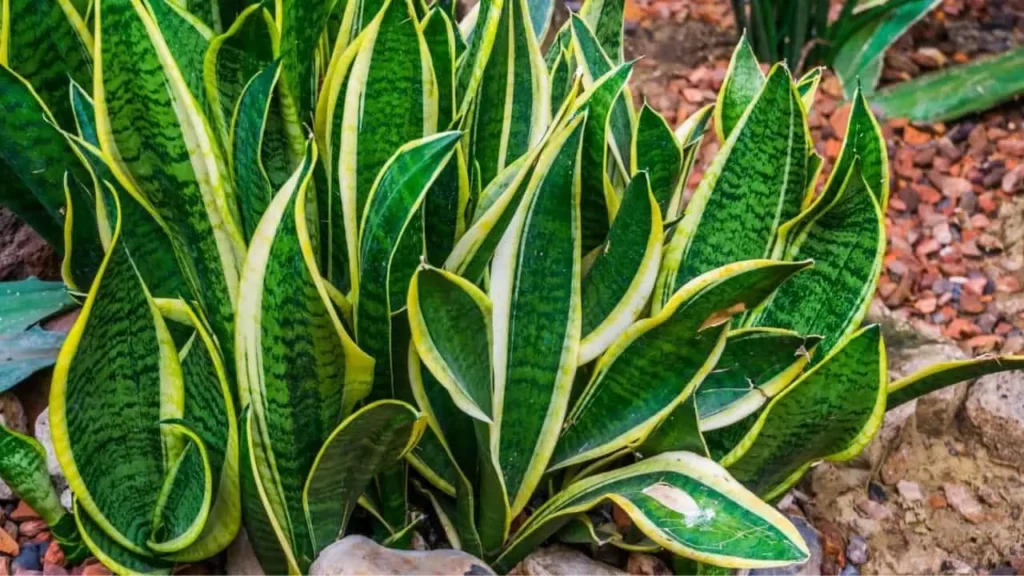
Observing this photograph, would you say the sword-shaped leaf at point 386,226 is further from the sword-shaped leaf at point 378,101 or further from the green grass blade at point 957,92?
the green grass blade at point 957,92

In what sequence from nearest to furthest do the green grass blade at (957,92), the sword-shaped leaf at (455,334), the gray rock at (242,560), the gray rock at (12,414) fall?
1. the sword-shaped leaf at (455,334)
2. the gray rock at (242,560)
3. the gray rock at (12,414)
4. the green grass blade at (957,92)

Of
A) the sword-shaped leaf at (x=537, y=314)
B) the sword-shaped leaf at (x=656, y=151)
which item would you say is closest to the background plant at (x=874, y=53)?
the sword-shaped leaf at (x=656, y=151)

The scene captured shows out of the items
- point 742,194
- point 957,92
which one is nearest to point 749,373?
point 742,194

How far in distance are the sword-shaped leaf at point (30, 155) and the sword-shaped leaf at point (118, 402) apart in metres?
0.20

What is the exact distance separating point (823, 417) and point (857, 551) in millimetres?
338

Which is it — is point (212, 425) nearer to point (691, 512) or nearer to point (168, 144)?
point (168, 144)

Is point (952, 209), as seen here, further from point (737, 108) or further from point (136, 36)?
point (136, 36)

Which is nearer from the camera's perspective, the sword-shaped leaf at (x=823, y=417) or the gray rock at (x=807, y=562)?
the sword-shaped leaf at (x=823, y=417)

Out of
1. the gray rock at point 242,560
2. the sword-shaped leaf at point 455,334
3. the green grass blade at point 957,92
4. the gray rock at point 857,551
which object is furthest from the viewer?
the green grass blade at point 957,92

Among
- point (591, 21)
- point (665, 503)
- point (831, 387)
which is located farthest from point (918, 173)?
point (665, 503)

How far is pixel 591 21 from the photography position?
134cm

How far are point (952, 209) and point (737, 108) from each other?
0.98m

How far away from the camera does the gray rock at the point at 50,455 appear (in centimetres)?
108

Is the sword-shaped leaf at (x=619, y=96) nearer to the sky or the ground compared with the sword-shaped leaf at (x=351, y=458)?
nearer to the sky
